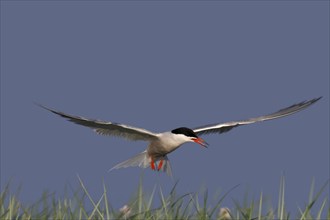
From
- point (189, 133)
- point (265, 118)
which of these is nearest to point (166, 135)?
point (189, 133)

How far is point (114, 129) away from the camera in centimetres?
1102

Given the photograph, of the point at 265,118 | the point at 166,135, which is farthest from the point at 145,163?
the point at 265,118

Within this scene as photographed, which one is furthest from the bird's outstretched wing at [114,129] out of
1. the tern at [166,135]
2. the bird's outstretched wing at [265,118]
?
the bird's outstretched wing at [265,118]

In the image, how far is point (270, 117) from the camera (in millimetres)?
11633

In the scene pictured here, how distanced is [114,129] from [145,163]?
1.49 m

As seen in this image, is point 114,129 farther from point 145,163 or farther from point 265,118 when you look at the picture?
point 265,118

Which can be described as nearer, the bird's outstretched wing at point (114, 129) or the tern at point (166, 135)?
the bird's outstretched wing at point (114, 129)

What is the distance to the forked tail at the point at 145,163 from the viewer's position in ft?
39.8

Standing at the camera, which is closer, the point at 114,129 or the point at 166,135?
the point at 114,129

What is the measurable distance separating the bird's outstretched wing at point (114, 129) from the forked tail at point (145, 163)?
2.42 feet

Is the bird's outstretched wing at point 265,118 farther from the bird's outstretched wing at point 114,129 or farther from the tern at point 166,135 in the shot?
the bird's outstretched wing at point 114,129

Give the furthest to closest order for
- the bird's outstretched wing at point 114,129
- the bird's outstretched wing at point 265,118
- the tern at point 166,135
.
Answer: the bird's outstretched wing at point 265,118 → the tern at point 166,135 → the bird's outstretched wing at point 114,129

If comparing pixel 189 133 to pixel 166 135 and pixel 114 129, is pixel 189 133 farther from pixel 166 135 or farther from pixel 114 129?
pixel 114 129

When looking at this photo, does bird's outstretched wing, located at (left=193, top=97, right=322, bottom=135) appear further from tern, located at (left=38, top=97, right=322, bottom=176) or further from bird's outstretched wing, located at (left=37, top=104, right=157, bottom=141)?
bird's outstretched wing, located at (left=37, top=104, right=157, bottom=141)
